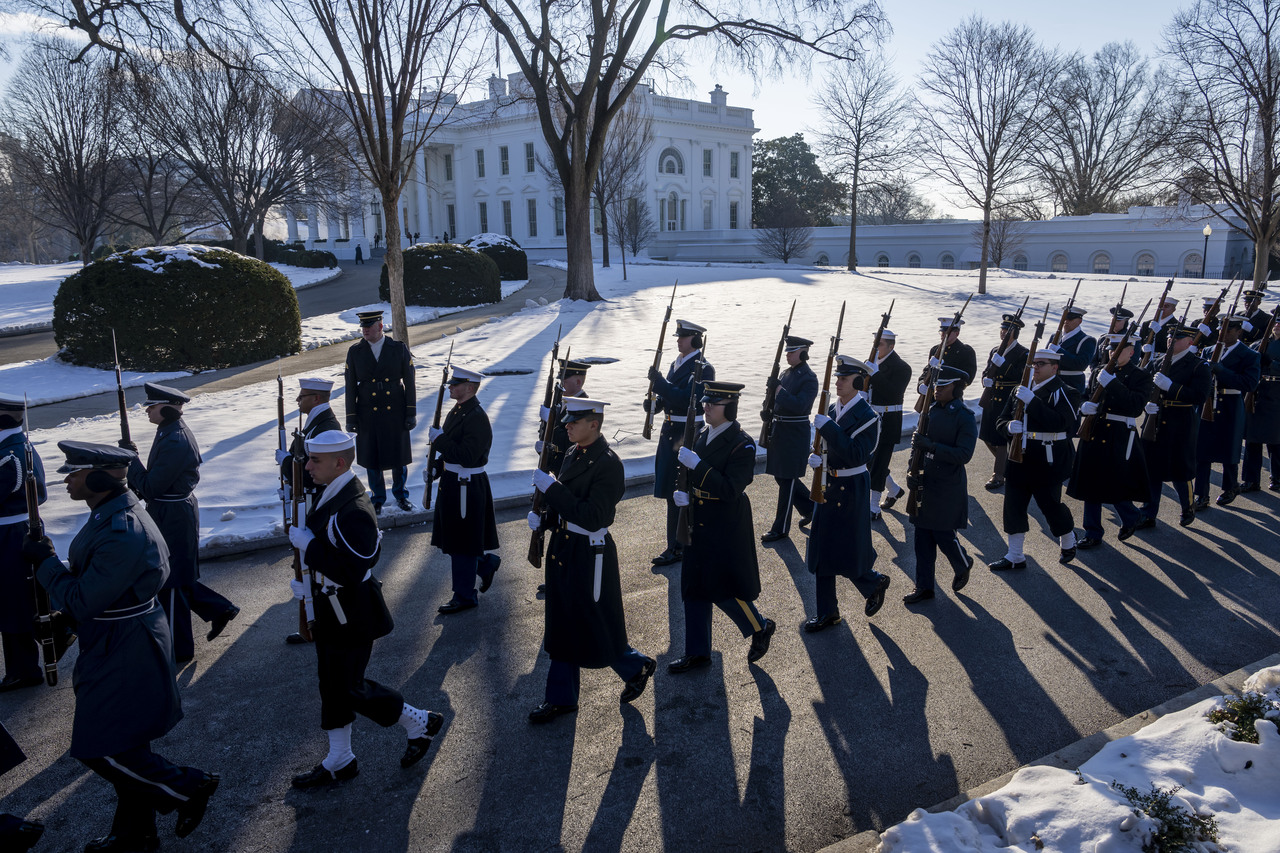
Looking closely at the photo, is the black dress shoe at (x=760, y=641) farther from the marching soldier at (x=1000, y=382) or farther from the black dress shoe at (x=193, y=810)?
the marching soldier at (x=1000, y=382)

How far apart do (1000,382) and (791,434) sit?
3538mm

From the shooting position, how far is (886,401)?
9.09m

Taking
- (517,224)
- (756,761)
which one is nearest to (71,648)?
(756,761)

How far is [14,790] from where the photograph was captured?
443 cm

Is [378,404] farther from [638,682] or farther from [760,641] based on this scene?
[760,641]

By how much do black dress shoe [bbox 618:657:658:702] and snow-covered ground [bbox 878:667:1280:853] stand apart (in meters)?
1.79

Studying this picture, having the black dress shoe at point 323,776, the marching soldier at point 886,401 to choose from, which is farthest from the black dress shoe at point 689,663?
the marching soldier at point 886,401

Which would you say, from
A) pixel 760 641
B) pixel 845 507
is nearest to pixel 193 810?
pixel 760 641

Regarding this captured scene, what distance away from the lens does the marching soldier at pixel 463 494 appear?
656 centimetres

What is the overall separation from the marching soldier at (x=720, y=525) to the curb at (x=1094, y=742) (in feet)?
5.69

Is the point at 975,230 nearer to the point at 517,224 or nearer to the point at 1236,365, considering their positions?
the point at 517,224

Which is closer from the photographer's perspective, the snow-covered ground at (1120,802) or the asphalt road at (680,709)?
the snow-covered ground at (1120,802)

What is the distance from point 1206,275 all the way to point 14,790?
A: 147ft

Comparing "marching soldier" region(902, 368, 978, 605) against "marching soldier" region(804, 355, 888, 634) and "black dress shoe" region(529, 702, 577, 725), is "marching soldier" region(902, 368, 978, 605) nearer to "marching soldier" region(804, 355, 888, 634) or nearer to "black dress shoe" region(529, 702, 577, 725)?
"marching soldier" region(804, 355, 888, 634)
